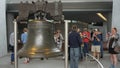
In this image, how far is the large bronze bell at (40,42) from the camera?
590cm

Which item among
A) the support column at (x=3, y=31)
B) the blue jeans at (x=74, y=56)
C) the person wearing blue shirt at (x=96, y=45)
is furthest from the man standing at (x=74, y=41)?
the support column at (x=3, y=31)

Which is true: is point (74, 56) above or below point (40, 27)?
below

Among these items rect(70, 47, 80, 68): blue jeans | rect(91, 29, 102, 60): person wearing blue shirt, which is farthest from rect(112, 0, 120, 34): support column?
rect(70, 47, 80, 68): blue jeans

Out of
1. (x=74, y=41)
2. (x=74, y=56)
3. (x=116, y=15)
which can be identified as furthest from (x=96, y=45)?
(x=74, y=41)

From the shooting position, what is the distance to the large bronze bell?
5.90 meters

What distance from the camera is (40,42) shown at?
6191mm

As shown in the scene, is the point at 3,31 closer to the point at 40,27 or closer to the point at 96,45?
the point at 96,45

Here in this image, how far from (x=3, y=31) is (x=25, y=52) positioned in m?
16.1

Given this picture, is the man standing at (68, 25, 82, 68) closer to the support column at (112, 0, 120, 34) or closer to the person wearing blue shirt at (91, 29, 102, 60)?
the person wearing blue shirt at (91, 29, 102, 60)

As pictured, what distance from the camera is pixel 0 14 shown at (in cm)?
2205

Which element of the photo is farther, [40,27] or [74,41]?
[74,41]

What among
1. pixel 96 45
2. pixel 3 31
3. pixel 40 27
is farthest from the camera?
pixel 3 31

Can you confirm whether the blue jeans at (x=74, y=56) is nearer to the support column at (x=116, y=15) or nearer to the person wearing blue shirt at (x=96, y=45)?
the person wearing blue shirt at (x=96, y=45)

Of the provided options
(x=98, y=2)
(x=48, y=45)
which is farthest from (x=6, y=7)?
(x=48, y=45)
